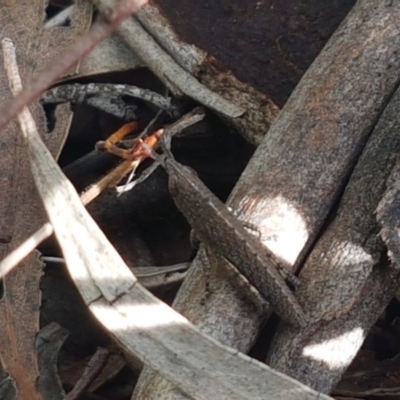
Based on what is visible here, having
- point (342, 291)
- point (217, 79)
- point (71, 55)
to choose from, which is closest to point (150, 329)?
point (342, 291)

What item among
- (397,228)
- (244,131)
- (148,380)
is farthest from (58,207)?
(397,228)

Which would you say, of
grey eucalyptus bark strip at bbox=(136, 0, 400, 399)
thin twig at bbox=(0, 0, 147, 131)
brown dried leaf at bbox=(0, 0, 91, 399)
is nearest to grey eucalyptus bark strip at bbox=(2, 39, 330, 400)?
grey eucalyptus bark strip at bbox=(136, 0, 400, 399)

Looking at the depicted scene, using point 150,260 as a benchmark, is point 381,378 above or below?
below

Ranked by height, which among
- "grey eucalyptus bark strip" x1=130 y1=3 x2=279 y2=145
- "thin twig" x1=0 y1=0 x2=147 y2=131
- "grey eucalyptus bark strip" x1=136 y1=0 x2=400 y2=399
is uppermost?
"thin twig" x1=0 y1=0 x2=147 y2=131

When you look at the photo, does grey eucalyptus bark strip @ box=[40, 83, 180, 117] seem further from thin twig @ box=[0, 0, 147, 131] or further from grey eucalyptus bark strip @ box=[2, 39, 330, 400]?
thin twig @ box=[0, 0, 147, 131]

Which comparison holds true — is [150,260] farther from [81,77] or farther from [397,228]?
A: [397,228]

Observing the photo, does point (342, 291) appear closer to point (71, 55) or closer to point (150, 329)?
point (150, 329)
